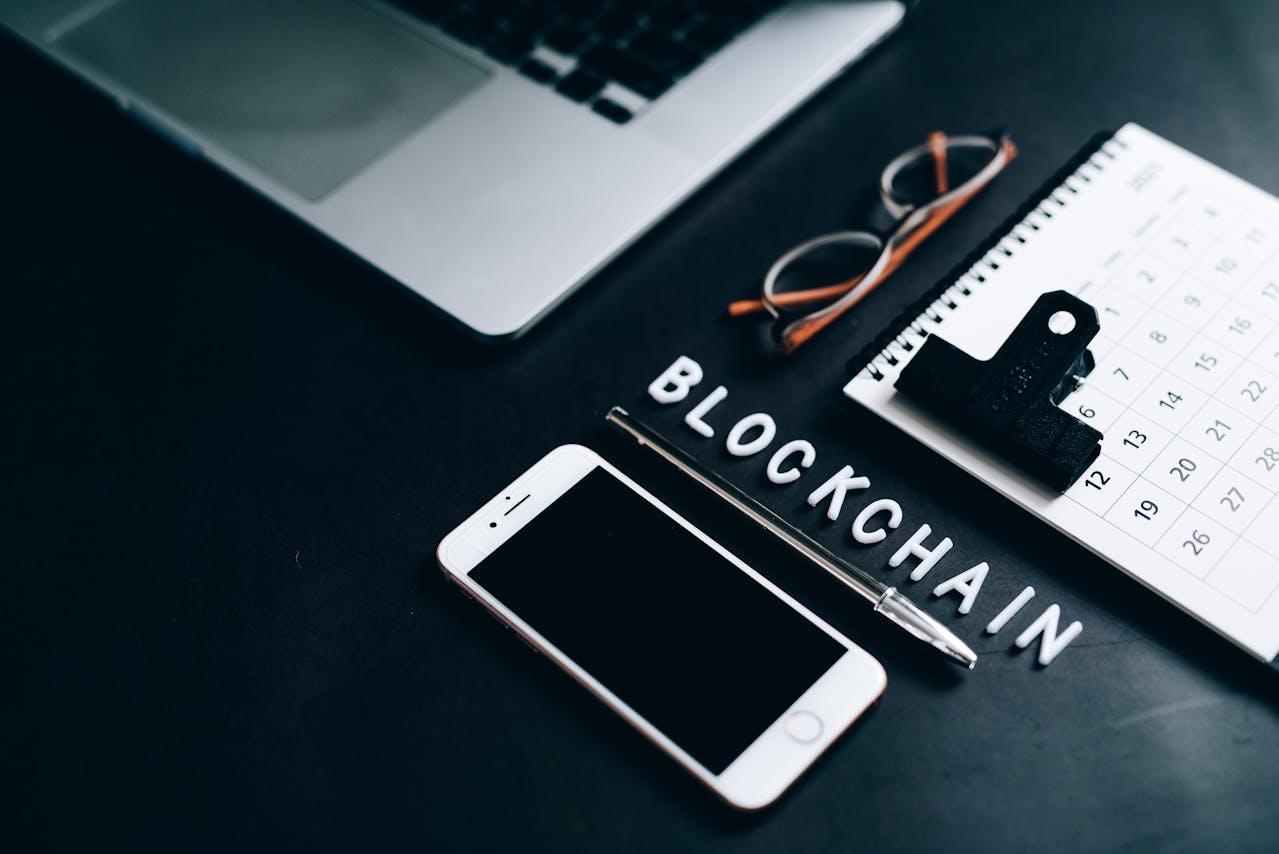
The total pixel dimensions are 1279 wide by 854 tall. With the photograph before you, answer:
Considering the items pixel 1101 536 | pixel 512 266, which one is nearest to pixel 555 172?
pixel 512 266

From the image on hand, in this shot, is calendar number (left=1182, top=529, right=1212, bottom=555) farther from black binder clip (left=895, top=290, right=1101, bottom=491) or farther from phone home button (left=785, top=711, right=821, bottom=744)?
phone home button (left=785, top=711, right=821, bottom=744)

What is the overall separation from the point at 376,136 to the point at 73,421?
279 mm

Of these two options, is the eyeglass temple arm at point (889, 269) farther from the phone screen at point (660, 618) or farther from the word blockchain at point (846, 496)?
the phone screen at point (660, 618)

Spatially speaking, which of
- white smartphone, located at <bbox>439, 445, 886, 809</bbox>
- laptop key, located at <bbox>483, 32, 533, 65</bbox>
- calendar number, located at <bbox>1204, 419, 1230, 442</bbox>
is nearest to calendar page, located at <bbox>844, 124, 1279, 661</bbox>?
calendar number, located at <bbox>1204, 419, 1230, 442</bbox>

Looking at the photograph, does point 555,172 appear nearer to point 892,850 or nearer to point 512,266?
point 512,266

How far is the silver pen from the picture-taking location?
22.8 inches

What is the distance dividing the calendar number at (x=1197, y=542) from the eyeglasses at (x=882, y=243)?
0.24m

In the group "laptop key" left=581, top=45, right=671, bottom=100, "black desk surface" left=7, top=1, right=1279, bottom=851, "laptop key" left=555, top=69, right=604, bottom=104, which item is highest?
"laptop key" left=581, top=45, right=671, bottom=100

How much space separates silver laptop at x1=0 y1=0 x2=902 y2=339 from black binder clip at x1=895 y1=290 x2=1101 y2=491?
0.22 meters

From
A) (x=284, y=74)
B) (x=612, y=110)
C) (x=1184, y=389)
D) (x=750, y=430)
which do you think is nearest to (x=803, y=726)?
(x=750, y=430)

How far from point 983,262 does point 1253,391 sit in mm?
171

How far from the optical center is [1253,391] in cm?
65

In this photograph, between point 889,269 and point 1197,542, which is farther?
point 889,269

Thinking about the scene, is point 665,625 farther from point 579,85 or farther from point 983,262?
→ point 579,85
